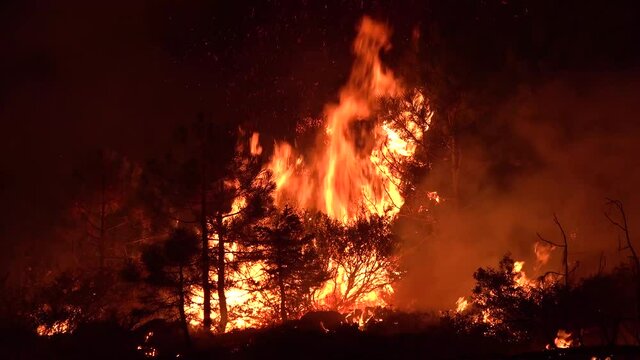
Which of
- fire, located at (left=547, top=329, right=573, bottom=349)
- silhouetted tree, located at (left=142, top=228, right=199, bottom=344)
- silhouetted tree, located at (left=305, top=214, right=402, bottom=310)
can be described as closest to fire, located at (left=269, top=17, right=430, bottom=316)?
silhouetted tree, located at (left=305, top=214, right=402, bottom=310)

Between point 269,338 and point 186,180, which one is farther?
point 186,180

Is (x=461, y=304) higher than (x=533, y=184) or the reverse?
the reverse

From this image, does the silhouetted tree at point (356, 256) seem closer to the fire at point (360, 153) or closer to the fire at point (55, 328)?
the fire at point (360, 153)

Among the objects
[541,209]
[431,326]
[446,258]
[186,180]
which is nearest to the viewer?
[431,326]

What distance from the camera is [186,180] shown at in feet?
52.6

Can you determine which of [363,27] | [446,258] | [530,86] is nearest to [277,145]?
[363,27]

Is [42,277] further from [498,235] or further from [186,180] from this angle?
[498,235]

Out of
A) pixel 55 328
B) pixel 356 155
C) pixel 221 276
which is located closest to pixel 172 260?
pixel 221 276

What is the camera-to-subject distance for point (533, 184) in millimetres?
19531

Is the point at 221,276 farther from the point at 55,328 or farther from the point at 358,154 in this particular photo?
the point at 358,154

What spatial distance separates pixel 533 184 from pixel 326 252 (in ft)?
24.3

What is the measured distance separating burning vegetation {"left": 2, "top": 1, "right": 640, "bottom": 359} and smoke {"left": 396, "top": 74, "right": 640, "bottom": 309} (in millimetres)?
132

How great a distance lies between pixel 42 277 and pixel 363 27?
16.0 metres

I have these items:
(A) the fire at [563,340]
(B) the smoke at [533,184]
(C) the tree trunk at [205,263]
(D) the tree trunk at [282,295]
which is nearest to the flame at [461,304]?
(B) the smoke at [533,184]
